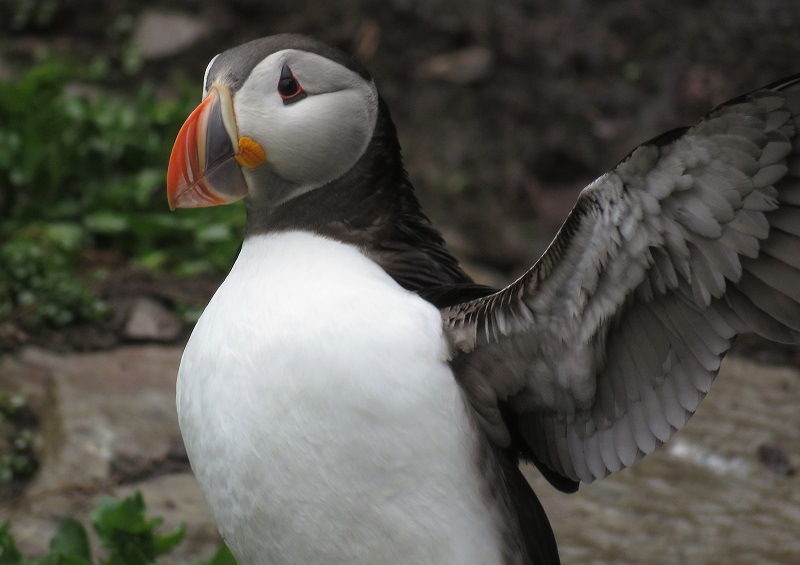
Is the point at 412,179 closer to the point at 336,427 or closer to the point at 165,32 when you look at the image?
the point at 165,32

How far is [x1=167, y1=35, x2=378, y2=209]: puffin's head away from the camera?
3.03 metres

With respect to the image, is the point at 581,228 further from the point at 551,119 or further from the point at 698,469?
the point at 551,119

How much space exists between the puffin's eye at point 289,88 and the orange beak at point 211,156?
13 centimetres

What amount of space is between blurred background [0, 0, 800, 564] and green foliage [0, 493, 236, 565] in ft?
1.18

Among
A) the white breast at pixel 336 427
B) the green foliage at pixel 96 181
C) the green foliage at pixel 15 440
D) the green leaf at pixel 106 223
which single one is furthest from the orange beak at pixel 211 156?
the green leaf at pixel 106 223

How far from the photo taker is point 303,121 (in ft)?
10.0

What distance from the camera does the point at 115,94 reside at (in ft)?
24.4

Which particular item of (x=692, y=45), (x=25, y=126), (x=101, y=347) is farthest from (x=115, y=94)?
(x=692, y=45)

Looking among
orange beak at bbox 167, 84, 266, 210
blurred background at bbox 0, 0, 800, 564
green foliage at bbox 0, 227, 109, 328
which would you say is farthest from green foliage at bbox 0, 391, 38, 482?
orange beak at bbox 167, 84, 266, 210

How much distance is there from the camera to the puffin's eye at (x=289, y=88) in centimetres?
304

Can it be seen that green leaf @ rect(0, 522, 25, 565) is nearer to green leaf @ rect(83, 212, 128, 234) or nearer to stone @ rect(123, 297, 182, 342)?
stone @ rect(123, 297, 182, 342)

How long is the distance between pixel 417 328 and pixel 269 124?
25.4 inches

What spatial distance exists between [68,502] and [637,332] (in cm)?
238

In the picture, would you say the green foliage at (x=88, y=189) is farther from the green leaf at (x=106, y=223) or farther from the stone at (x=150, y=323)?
the stone at (x=150, y=323)
